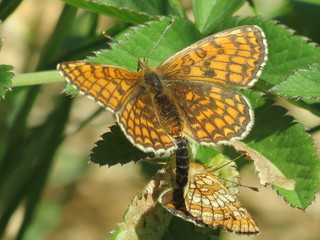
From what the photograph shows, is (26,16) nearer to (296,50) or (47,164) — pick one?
(47,164)

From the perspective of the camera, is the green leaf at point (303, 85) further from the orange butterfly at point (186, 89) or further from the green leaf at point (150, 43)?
the green leaf at point (150, 43)

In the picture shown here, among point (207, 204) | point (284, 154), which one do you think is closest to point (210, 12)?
point (284, 154)

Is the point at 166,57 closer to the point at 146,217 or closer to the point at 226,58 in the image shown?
the point at 226,58

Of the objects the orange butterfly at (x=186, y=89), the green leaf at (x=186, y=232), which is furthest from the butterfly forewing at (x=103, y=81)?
the green leaf at (x=186, y=232)

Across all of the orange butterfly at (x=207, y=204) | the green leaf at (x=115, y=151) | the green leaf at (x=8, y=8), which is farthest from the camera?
the green leaf at (x=8, y=8)

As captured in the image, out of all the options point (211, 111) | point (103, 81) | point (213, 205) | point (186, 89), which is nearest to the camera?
point (213, 205)

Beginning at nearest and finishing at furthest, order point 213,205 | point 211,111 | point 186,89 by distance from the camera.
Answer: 1. point 213,205
2. point 211,111
3. point 186,89

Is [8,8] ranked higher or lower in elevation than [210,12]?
A: higher
